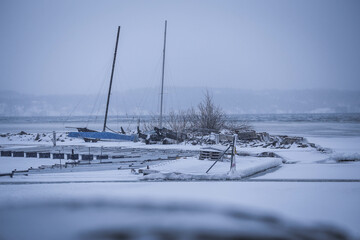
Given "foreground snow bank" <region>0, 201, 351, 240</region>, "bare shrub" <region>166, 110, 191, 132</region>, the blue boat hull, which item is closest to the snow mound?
"foreground snow bank" <region>0, 201, 351, 240</region>

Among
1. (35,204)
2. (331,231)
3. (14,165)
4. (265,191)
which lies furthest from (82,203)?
(14,165)

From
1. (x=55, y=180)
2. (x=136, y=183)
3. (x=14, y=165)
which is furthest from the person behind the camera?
(x=14, y=165)

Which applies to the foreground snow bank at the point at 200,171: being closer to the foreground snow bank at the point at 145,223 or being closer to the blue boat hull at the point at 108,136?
the foreground snow bank at the point at 145,223

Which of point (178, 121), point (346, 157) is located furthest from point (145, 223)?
point (178, 121)

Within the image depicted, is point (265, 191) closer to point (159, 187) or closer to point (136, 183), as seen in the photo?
point (159, 187)

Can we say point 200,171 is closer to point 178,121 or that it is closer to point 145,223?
point 145,223

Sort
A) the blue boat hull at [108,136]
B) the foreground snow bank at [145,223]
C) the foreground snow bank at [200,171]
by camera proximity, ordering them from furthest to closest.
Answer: the blue boat hull at [108,136], the foreground snow bank at [200,171], the foreground snow bank at [145,223]

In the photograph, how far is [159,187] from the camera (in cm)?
729

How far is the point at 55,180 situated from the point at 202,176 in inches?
163

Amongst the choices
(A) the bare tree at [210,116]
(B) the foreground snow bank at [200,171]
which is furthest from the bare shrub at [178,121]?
(B) the foreground snow bank at [200,171]

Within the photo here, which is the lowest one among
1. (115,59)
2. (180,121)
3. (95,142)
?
(95,142)

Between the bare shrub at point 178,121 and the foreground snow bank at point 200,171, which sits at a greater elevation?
the bare shrub at point 178,121

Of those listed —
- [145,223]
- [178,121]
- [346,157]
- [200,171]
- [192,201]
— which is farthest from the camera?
[178,121]

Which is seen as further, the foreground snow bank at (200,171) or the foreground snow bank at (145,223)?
the foreground snow bank at (200,171)
